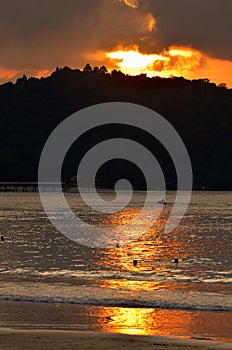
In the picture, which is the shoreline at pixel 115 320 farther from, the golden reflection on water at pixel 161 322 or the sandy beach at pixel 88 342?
the sandy beach at pixel 88 342

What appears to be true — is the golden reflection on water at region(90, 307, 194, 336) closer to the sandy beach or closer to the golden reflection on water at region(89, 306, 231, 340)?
the golden reflection on water at region(89, 306, 231, 340)

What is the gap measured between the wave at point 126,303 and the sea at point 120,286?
0.16 feet

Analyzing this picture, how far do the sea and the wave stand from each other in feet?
0.16

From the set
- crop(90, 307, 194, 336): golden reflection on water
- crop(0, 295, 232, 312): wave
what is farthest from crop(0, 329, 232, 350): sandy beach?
crop(0, 295, 232, 312): wave

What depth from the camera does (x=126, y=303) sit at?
37.5 meters

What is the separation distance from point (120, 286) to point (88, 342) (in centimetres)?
1985

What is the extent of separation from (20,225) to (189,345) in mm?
89488

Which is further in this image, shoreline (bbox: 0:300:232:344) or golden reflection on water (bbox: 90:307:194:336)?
golden reflection on water (bbox: 90:307:194:336)

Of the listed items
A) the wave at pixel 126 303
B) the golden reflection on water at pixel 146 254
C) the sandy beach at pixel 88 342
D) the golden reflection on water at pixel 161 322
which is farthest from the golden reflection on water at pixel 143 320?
the golden reflection on water at pixel 146 254

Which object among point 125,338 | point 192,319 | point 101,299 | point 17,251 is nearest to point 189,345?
point 125,338

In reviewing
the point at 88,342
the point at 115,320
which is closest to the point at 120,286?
the point at 115,320

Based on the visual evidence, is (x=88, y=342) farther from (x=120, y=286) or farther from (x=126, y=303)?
(x=120, y=286)

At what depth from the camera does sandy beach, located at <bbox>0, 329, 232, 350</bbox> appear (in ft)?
Answer: 83.5

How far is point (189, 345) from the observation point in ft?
86.2
